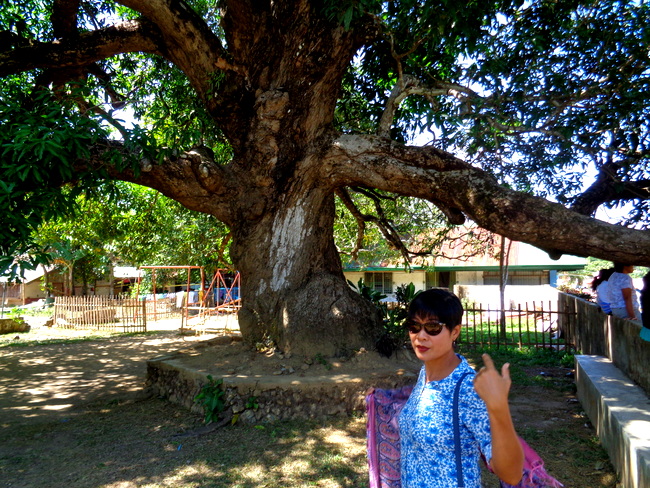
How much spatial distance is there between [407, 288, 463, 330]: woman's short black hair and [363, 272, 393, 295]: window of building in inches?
875

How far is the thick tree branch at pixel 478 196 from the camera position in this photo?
503cm

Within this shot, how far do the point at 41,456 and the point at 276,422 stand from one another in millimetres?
2385

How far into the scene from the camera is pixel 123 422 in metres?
5.82

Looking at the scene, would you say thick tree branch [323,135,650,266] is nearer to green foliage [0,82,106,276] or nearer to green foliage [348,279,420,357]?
green foliage [348,279,420,357]

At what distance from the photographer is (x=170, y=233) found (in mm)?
18938

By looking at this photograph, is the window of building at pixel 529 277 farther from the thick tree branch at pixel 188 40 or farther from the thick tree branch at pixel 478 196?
the thick tree branch at pixel 188 40

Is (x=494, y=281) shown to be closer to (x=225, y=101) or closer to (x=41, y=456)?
(x=225, y=101)

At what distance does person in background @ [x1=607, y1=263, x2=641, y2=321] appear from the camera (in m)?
6.70

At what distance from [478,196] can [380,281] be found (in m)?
19.5

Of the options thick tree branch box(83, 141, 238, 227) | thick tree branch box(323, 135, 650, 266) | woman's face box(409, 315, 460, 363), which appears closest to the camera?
woman's face box(409, 315, 460, 363)

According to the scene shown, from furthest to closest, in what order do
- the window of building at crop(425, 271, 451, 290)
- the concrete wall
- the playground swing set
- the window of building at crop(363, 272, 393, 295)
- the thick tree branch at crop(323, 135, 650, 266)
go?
the window of building at crop(363, 272, 393, 295) < the window of building at crop(425, 271, 451, 290) < the playground swing set < the concrete wall < the thick tree branch at crop(323, 135, 650, 266)

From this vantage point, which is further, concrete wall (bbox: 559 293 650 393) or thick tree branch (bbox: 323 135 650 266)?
concrete wall (bbox: 559 293 650 393)

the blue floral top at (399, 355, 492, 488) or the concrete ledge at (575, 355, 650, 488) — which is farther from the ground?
the blue floral top at (399, 355, 492, 488)

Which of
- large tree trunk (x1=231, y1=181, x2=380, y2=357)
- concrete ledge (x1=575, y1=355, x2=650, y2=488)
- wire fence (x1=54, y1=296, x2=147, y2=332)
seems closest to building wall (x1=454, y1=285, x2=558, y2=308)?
concrete ledge (x1=575, y1=355, x2=650, y2=488)
